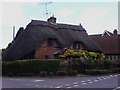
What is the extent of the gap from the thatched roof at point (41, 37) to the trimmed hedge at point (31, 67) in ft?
26.6

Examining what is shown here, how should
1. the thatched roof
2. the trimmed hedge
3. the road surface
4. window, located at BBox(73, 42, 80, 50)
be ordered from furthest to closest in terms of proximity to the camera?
window, located at BBox(73, 42, 80, 50) → the thatched roof → the trimmed hedge → the road surface

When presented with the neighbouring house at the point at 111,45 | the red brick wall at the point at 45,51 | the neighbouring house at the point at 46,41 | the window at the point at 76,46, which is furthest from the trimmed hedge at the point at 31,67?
the neighbouring house at the point at 111,45

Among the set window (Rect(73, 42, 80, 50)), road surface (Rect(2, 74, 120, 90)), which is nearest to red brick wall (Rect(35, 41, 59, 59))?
window (Rect(73, 42, 80, 50))

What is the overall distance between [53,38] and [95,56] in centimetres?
667

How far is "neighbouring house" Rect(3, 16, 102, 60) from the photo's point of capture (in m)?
47.2

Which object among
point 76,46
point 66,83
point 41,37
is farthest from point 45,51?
point 66,83

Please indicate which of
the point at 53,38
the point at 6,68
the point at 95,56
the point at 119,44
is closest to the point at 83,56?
the point at 95,56

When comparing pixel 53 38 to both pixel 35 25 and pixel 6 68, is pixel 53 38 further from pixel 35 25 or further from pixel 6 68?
pixel 6 68

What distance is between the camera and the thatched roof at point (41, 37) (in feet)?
155

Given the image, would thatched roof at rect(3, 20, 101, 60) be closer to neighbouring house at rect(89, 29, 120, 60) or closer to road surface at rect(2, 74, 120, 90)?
neighbouring house at rect(89, 29, 120, 60)

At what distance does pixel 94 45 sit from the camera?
54812 millimetres

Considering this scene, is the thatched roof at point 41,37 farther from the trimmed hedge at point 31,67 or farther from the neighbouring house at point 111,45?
the trimmed hedge at point 31,67

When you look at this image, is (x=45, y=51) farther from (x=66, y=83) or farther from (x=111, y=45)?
(x=66, y=83)

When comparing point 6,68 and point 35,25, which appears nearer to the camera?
point 6,68
